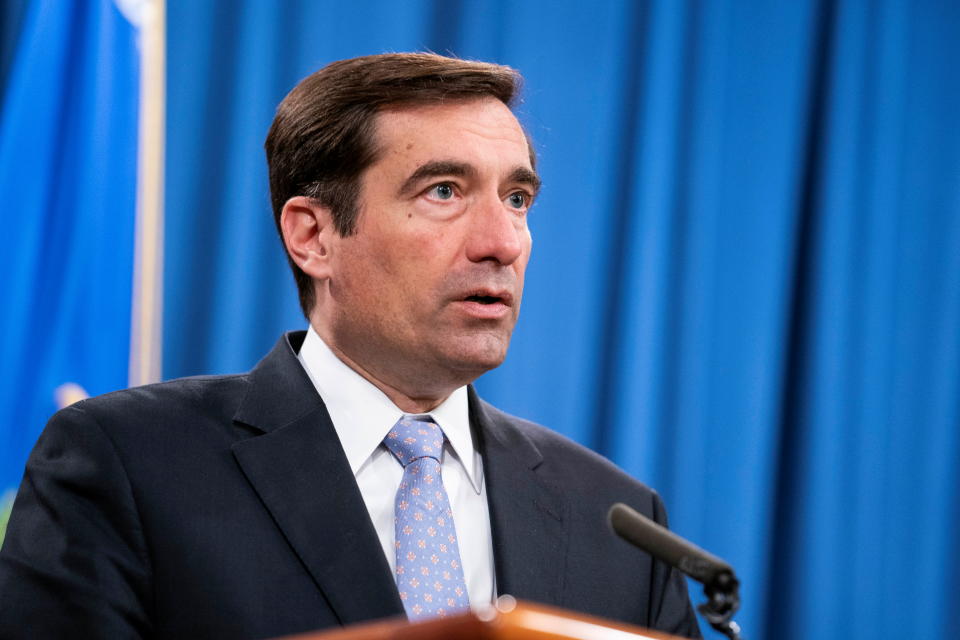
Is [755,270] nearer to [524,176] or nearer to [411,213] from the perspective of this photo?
[524,176]

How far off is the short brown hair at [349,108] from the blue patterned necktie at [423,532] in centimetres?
37

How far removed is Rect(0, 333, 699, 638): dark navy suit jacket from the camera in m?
1.44

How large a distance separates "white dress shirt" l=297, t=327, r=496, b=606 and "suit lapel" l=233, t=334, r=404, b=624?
0.04m

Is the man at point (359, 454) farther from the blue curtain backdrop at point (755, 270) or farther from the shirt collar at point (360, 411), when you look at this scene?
the blue curtain backdrop at point (755, 270)

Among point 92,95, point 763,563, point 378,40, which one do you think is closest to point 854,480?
point 763,563

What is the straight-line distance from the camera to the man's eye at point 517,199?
1846 mm

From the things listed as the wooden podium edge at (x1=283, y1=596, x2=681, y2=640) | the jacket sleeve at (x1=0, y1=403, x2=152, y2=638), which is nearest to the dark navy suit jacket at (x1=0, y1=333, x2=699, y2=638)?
the jacket sleeve at (x1=0, y1=403, x2=152, y2=638)

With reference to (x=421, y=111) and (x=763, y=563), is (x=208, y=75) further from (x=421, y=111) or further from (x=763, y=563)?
(x=763, y=563)

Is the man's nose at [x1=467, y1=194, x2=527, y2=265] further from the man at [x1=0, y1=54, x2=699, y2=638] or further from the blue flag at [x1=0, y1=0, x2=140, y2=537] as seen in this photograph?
the blue flag at [x1=0, y1=0, x2=140, y2=537]

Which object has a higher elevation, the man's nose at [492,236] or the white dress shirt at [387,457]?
the man's nose at [492,236]

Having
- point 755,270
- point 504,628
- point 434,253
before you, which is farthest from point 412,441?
point 755,270

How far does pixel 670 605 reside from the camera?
186 cm

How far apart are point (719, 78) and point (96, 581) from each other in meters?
2.17

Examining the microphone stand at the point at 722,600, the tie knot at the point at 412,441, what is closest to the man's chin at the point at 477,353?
the tie knot at the point at 412,441
